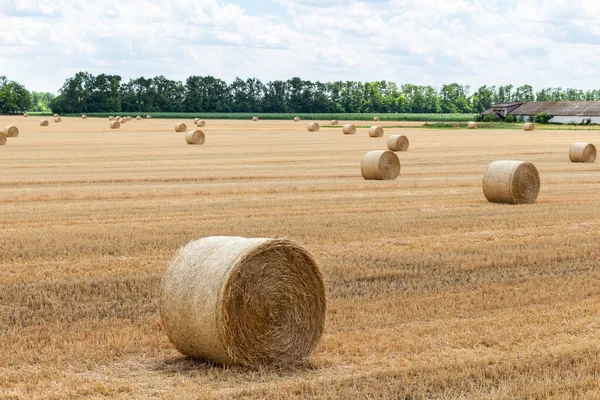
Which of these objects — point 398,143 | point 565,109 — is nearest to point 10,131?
point 398,143

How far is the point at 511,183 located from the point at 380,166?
628 cm

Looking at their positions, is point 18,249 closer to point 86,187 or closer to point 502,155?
point 86,187

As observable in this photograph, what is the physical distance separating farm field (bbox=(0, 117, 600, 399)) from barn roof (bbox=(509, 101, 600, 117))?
243 feet

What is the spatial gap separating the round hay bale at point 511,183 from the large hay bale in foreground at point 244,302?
42.3 ft

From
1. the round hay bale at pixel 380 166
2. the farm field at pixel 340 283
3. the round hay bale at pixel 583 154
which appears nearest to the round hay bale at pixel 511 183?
the farm field at pixel 340 283

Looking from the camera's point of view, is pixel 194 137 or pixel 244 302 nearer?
pixel 244 302

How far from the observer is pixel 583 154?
34.2 metres

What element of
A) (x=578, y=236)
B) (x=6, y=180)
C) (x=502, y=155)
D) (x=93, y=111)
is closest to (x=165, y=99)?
(x=93, y=111)

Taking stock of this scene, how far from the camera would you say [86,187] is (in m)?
24.1

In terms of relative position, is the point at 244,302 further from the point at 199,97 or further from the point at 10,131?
the point at 199,97

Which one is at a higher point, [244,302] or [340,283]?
[244,302]

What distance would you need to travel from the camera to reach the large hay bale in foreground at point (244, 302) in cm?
800

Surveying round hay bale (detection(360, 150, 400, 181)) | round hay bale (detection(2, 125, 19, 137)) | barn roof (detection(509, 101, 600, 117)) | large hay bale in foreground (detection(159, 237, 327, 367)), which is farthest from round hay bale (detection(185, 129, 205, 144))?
barn roof (detection(509, 101, 600, 117))

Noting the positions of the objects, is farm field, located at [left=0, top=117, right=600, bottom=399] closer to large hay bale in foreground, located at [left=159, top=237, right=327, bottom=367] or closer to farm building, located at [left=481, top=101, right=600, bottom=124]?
large hay bale in foreground, located at [left=159, top=237, right=327, bottom=367]
